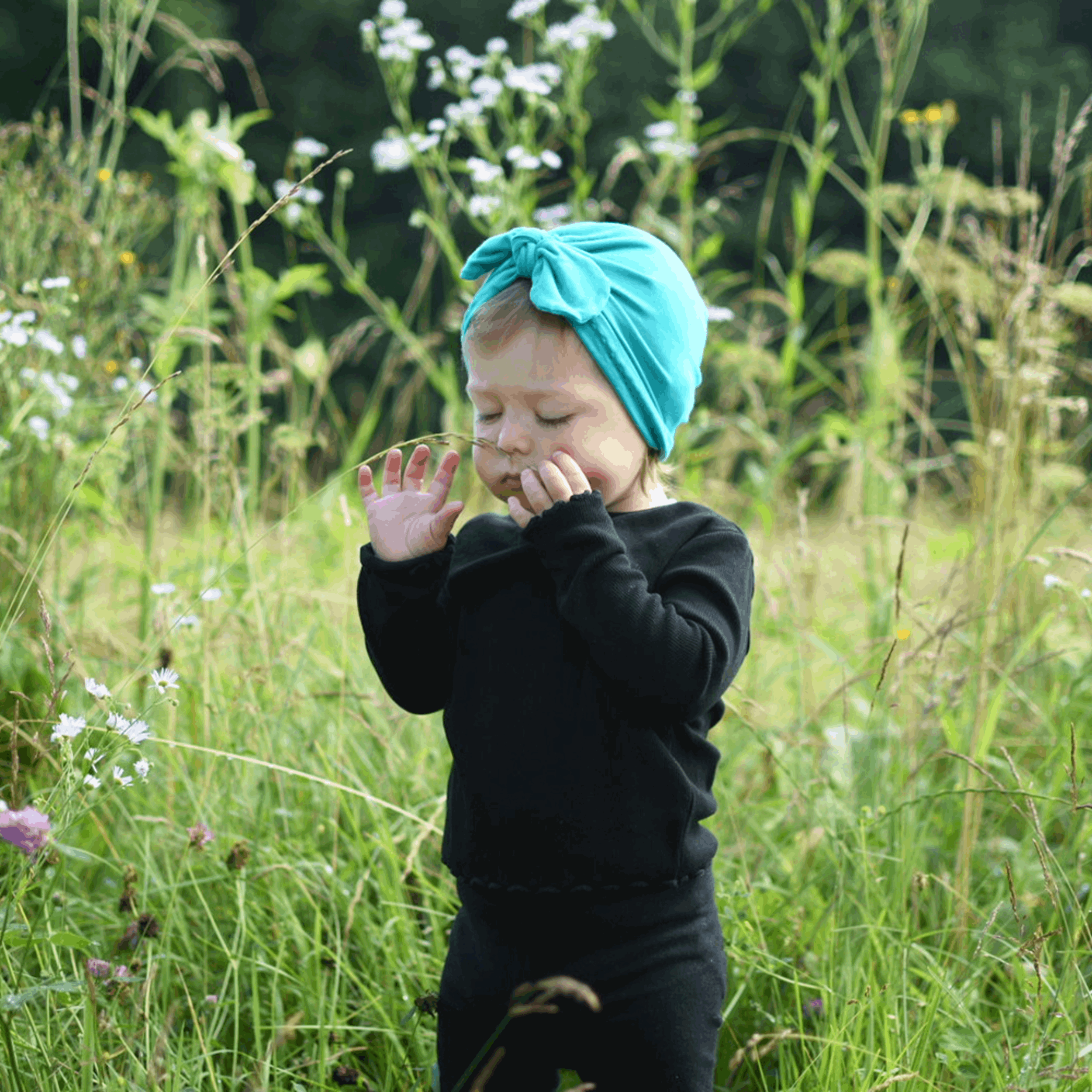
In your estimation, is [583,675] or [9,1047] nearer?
[9,1047]

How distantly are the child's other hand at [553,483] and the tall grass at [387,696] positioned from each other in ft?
0.97

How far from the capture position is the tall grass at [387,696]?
4.90 ft

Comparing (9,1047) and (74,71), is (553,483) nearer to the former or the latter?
(9,1047)

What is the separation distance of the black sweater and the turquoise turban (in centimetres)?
13

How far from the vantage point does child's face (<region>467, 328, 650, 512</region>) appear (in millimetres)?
1302

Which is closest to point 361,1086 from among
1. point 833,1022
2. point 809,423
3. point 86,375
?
point 833,1022

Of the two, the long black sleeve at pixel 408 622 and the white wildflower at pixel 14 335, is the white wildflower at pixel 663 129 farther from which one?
the long black sleeve at pixel 408 622

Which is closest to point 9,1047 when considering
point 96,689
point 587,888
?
point 96,689

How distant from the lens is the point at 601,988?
4.21 ft

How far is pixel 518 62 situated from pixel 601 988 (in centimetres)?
770

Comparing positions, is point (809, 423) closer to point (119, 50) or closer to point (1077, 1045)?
point (119, 50)

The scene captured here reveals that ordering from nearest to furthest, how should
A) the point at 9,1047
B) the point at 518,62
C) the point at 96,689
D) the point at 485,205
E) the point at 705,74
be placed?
the point at 9,1047 → the point at 96,689 → the point at 485,205 → the point at 705,74 → the point at 518,62

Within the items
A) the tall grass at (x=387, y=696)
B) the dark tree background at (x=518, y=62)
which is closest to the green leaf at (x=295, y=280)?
the tall grass at (x=387, y=696)

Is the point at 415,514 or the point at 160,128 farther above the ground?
the point at 160,128
